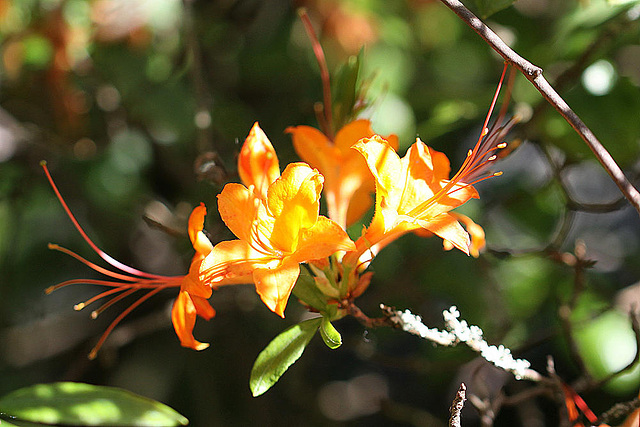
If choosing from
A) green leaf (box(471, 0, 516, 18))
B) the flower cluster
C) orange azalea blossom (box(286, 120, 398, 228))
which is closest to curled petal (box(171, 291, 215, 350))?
the flower cluster

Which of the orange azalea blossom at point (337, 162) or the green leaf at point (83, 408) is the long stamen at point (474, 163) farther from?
the green leaf at point (83, 408)

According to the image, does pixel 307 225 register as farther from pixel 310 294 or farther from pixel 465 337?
pixel 465 337

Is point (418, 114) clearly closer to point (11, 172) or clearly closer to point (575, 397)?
point (575, 397)

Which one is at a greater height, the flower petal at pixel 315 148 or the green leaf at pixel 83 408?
the flower petal at pixel 315 148

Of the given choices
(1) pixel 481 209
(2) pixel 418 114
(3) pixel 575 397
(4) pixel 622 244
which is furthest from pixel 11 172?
(4) pixel 622 244

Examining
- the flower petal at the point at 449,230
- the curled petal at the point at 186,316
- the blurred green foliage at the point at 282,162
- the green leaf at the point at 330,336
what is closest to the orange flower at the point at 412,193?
the flower petal at the point at 449,230

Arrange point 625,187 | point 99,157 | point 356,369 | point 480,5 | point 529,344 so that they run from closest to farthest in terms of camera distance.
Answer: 1. point 625,187
2. point 480,5
3. point 529,344
4. point 99,157
5. point 356,369
